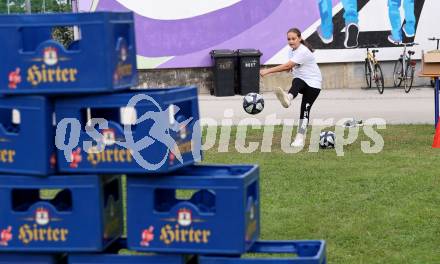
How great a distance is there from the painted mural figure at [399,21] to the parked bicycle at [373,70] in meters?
0.83

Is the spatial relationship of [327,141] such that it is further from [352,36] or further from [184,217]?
[352,36]

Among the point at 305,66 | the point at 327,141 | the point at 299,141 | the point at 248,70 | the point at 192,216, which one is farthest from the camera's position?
the point at 248,70

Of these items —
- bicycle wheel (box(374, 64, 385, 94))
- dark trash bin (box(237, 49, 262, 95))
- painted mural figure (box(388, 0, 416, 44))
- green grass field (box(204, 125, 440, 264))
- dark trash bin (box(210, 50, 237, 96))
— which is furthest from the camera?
painted mural figure (box(388, 0, 416, 44))

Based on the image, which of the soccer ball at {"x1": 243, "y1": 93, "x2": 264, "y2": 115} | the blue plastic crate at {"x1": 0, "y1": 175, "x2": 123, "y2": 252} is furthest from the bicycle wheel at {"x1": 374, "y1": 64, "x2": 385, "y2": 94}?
the blue plastic crate at {"x1": 0, "y1": 175, "x2": 123, "y2": 252}

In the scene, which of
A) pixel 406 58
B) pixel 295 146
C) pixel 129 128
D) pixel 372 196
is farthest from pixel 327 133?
pixel 406 58

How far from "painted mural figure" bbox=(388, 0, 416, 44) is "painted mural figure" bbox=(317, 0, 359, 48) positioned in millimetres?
893

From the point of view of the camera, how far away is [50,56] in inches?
230

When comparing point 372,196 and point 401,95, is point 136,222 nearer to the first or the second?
point 372,196

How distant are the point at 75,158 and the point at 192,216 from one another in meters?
0.83

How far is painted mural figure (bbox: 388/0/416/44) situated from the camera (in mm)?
23500

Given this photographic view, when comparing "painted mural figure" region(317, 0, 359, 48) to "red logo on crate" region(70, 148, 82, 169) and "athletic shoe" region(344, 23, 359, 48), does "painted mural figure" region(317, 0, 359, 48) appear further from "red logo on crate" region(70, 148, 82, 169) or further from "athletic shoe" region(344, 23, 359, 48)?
"red logo on crate" region(70, 148, 82, 169)

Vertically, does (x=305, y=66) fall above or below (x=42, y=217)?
above

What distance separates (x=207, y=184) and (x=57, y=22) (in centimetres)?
138

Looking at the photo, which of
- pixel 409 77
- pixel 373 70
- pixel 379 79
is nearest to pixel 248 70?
pixel 373 70
